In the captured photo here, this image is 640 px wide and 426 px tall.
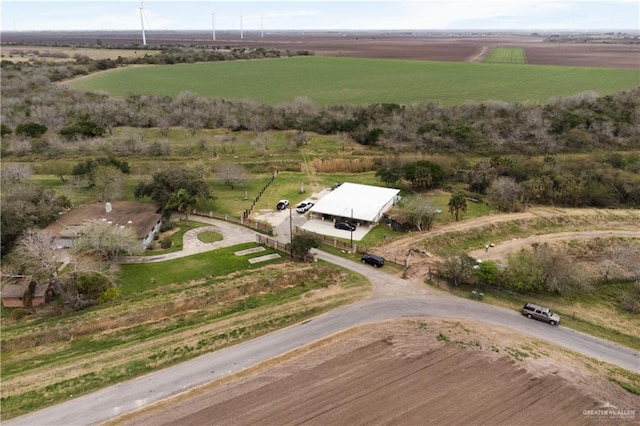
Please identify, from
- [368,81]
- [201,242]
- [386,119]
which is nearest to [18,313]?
[201,242]

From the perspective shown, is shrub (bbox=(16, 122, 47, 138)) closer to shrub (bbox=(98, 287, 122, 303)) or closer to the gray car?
shrub (bbox=(98, 287, 122, 303))

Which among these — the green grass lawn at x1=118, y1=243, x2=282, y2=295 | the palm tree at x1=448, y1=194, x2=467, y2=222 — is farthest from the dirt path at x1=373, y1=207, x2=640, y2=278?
the green grass lawn at x1=118, y1=243, x2=282, y2=295

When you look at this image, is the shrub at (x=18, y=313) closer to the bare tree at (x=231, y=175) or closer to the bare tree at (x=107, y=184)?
the bare tree at (x=107, y=184)

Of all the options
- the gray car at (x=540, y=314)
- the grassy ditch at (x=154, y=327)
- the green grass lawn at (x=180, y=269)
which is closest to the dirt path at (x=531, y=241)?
the gray car at (x=540, y=314)

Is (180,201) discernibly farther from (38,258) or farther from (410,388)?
(410,388)

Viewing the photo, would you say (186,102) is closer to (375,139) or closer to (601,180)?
(375,139)

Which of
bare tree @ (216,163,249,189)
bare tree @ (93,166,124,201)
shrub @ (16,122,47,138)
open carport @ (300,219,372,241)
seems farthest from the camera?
shrub @ (16,122,47,138)
